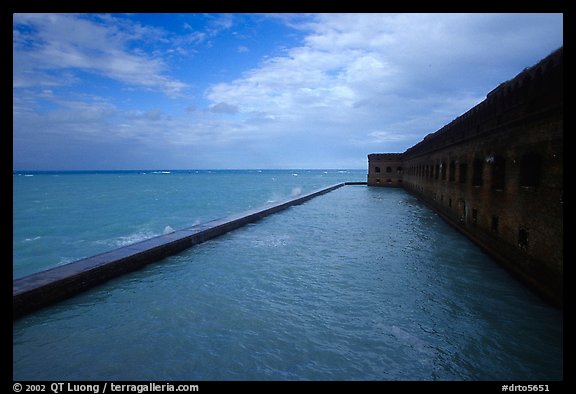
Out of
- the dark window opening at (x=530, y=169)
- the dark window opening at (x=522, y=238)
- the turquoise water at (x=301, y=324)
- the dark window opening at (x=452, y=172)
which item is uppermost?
the dark window opening at (x=452, y=172)

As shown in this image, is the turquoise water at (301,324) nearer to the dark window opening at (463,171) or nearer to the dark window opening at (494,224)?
the dark window opening at (494,224)

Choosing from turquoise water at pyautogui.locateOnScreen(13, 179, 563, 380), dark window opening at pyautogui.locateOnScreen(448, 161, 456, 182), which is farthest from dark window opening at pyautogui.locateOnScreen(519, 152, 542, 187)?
dark window opening at pyautogui.locateOnScreen(448, 161, 456, 182)

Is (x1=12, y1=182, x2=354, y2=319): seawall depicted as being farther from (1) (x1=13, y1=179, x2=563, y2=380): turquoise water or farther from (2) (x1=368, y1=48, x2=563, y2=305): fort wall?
(2) (x1=368, y1=48, x2=563, y2=305): fort wall

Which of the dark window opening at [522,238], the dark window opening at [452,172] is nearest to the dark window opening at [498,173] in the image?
the dark window opening at [522,238]

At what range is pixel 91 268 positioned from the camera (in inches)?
257

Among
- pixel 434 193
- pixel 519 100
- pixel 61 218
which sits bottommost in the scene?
pixel 61 218

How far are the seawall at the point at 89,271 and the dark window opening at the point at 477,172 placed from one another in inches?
388

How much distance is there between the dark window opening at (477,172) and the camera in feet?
34.3

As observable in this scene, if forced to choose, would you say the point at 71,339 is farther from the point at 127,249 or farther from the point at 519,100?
the point at 519,100

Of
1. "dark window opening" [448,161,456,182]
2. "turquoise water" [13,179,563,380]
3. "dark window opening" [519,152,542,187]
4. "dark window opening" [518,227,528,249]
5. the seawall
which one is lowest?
"turquoise water" [13,179,563,380]

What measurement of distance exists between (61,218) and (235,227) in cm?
2110

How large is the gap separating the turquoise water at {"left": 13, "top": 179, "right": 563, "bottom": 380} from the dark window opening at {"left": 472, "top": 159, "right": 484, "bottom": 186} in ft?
Answer: 11.6

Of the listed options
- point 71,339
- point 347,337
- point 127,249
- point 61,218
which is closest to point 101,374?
point 71,339

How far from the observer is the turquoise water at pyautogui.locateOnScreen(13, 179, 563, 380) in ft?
12.3
